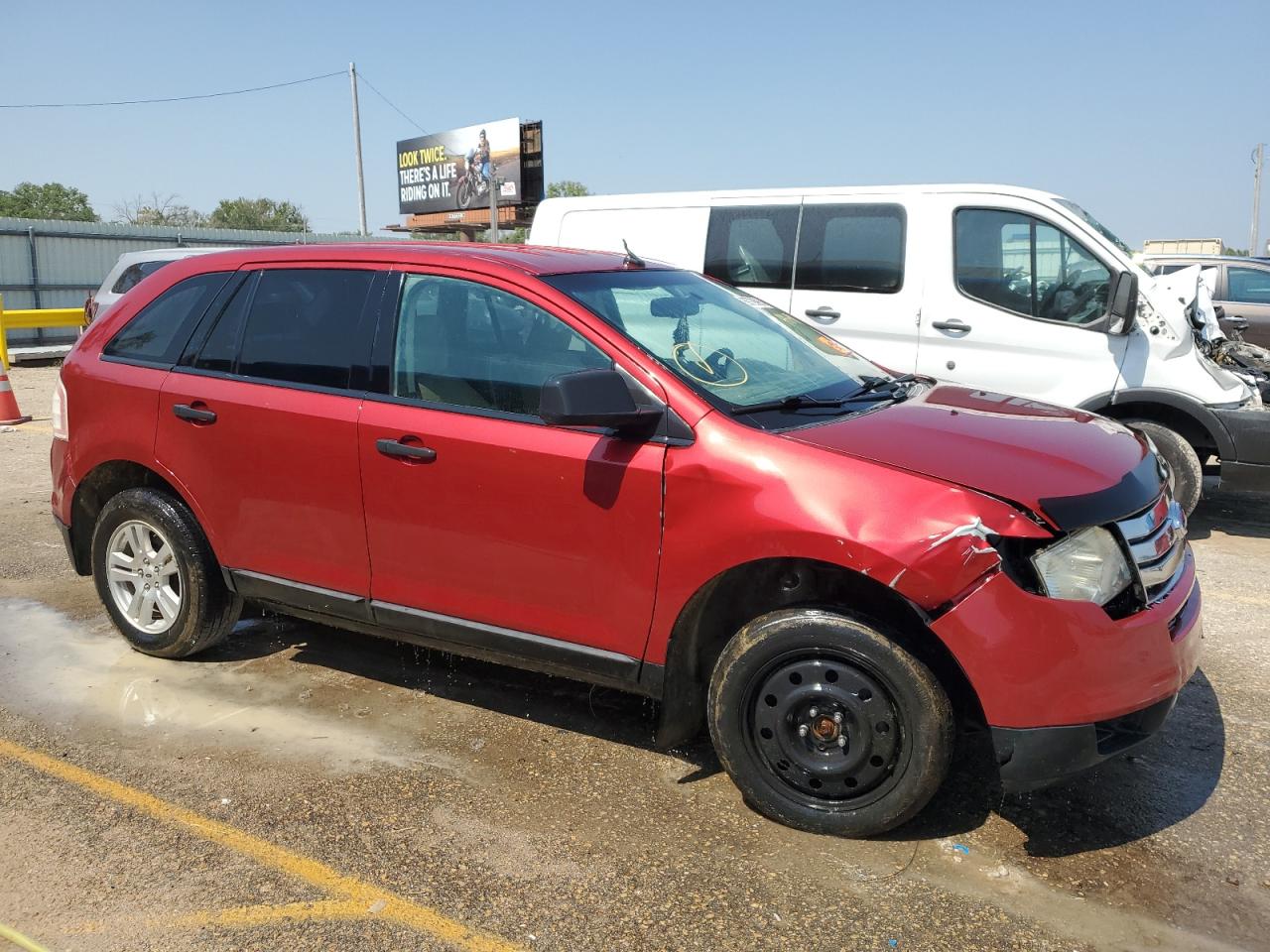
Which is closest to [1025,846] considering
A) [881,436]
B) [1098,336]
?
[881,436]

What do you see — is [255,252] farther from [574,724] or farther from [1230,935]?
[1230,935]

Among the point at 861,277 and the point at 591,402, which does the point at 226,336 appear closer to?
the point at 591,402

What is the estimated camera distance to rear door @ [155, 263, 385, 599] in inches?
153

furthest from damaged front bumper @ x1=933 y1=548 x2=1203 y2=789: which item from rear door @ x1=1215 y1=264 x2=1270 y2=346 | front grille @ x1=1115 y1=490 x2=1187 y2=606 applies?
rear door @ x1=1215 y1=264 x2=1270 y2=346

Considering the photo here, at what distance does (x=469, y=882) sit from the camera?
2.95 metres

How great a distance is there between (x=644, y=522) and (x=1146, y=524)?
149cm

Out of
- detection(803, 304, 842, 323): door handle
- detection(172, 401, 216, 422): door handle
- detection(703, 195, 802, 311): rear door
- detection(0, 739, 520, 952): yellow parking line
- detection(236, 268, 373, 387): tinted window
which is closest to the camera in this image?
detection(0, 739, 520, 952): yellow parking line

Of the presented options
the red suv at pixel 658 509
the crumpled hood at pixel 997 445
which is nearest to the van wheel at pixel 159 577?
the red suv at pixel 658 509

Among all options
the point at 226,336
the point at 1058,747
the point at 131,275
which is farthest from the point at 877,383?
the point at 131,275

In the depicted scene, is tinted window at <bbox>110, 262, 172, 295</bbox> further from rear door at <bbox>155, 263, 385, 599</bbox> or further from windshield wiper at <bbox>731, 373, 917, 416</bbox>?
windshield wiper at <bbox>731, 373, 917, 416</bbox>

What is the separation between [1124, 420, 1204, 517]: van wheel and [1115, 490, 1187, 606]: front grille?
3.57 m

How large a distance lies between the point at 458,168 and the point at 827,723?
3919 cm

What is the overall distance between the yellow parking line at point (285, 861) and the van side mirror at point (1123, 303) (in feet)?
18.1

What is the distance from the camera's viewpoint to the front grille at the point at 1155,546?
9.82 ft
